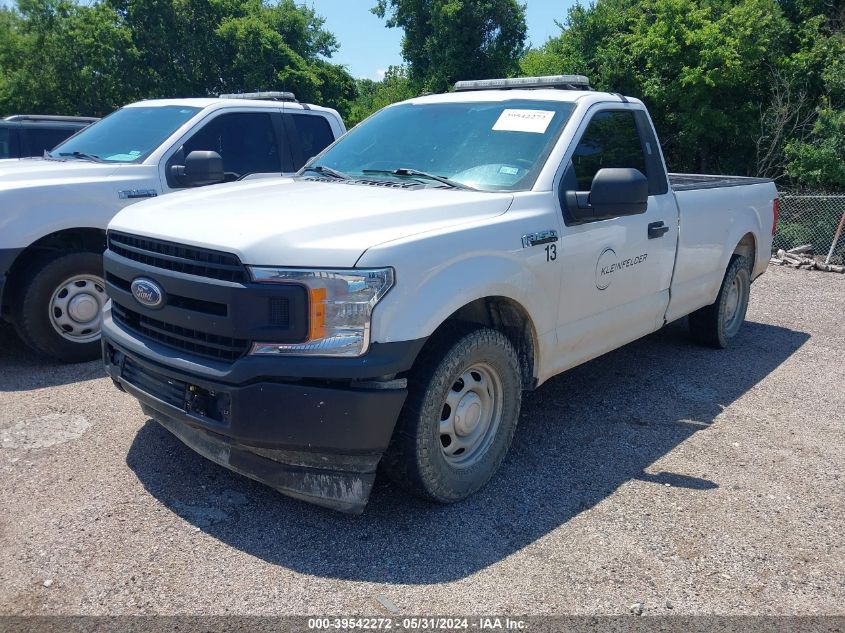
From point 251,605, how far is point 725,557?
6.99 feet

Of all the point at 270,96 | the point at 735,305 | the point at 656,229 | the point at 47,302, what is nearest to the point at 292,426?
the point at 656,229

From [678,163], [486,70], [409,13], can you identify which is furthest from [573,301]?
[409,13]

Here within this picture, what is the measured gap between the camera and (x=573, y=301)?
4.25 metres

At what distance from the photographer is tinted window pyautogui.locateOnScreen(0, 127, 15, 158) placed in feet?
35.8

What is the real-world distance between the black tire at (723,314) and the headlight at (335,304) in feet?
14.6

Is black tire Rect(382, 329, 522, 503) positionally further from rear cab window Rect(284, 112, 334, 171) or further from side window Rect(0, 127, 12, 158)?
side window Rect(0, 127, 12, 158)

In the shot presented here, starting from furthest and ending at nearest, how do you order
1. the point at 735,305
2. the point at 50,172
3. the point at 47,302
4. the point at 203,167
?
the point at 735,305
the point at 50,172
the point at 203,167
the point at 47,302

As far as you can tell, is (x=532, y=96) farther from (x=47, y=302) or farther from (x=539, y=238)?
(x=47, y=302)

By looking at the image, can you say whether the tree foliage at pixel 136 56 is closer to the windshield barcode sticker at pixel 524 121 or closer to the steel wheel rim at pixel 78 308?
the steel wheel rim at pixel 78 308

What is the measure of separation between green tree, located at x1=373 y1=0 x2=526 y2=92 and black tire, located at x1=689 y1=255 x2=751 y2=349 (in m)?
19.0

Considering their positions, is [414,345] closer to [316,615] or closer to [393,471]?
[393,471]

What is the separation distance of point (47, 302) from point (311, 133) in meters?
3.02

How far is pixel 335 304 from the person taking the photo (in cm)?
305

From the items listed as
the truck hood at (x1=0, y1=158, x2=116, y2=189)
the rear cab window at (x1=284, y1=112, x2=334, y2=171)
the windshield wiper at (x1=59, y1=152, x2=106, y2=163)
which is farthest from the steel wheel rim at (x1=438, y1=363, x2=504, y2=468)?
the windshield wiper at (x1=59, y1=152, x2=106, y2=163)
